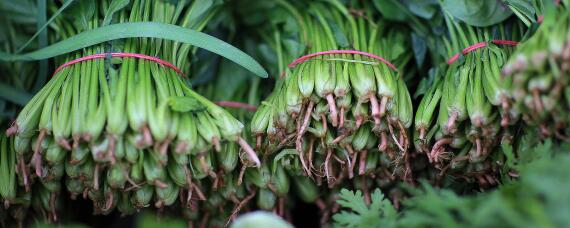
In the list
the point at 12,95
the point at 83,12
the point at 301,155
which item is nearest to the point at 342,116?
the point at 301,155

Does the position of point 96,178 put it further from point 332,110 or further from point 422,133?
point 422,133

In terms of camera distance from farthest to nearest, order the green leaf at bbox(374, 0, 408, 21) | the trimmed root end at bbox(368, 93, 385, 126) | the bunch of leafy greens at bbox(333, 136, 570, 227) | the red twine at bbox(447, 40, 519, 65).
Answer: the green leaf at bbox(374, 0, 408, 21) → the red twine at bbox(447, 40, 519, 65) → the trimmed root end at bbox(368, 93, 385, 126) → the bunch of leafy greens at bbox(333, 136, 570, 227)

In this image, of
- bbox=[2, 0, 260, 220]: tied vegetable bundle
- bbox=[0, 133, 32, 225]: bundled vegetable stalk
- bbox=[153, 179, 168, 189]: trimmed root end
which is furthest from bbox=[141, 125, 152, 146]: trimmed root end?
bbox=[0, 133, 32, 225]: bundled vegetable stalk

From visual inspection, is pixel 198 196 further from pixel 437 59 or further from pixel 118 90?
pixel 437 59

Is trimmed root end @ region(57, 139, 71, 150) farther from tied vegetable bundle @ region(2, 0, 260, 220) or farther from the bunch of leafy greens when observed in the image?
the bunch of leafy greens

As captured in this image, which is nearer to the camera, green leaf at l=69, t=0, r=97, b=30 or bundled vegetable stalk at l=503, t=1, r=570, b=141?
bundled vegetable stalk at l=503, t=1, r=570, b=141

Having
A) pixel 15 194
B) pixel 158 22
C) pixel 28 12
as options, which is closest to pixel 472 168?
pixel 158 22

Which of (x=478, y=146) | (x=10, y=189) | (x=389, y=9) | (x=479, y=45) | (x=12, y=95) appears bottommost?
(x=10, y=189)

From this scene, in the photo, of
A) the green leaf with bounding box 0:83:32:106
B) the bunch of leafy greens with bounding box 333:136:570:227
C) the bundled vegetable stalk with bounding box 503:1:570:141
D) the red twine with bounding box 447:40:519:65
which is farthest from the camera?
the green leaf with bounding box 0:83:32:106
